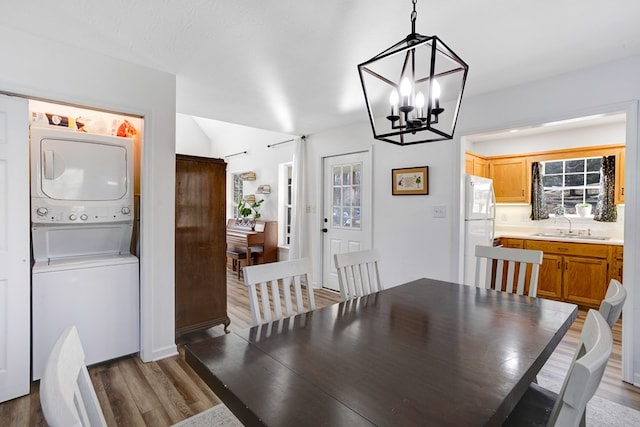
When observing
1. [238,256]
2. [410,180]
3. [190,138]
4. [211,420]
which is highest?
[190,138]

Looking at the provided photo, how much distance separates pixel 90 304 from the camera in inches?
94.3

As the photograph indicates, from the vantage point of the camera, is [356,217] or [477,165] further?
[477,165]

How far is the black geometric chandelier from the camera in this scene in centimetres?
127

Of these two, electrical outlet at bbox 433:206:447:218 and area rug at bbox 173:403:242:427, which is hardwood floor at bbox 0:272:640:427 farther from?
electrical outlet at bbox 433:206:447:218

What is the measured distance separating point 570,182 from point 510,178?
2.34 feet

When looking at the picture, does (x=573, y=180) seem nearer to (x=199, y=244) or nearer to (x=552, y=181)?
(x=552, y=181)

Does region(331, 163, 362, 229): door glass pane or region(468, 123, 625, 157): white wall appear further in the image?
region(331, 163, 362, 229): door glass pane

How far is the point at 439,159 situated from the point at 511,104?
804mm

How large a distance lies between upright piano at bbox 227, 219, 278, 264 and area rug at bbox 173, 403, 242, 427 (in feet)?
11.2

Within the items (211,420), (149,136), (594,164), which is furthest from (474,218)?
(149,136)

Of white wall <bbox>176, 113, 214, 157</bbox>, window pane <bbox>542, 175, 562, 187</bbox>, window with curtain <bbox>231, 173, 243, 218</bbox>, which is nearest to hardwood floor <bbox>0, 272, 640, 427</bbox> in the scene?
window pane <bbox>542, 175, 562, 187</bbox>

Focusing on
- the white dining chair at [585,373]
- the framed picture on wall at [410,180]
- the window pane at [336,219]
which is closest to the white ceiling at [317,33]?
the framed picture on wall at [410,180]

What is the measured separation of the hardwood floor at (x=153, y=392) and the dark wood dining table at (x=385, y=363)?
1060mm

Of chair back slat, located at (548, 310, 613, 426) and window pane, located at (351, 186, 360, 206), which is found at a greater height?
window pane, located at (351, 186, 360, 206)
